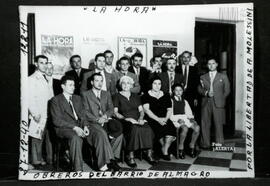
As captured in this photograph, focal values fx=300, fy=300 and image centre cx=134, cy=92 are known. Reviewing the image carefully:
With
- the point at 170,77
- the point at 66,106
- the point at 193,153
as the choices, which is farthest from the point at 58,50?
the point at 193,153

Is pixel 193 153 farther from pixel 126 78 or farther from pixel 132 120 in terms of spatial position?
pixel 126 78

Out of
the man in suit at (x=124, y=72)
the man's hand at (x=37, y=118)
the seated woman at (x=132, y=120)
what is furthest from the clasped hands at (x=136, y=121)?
the man's hand at (x=37, y=118)

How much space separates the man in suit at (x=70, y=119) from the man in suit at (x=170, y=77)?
31 centimetres

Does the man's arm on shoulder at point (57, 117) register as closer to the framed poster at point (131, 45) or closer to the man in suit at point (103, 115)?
the man in suit at point (103, 115)

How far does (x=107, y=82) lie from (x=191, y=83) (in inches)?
12.2

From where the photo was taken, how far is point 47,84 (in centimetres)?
109

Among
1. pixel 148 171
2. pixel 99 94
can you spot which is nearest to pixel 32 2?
pixel 99 94

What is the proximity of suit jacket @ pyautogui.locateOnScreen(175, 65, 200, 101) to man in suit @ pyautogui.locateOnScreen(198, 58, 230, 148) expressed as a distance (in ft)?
0.06

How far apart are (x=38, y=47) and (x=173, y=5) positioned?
1.68 feet

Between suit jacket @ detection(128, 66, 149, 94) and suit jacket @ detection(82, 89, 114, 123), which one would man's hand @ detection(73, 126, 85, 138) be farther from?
suit jacket @ detection(128, 66, 149, 94)

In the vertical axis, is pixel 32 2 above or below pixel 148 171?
above
